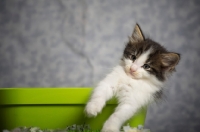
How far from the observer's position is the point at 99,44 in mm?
2662

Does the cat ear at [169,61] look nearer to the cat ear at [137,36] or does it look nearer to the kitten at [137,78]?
the kitten at [137,78]

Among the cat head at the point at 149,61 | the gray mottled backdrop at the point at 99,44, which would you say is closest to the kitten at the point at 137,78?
the cat head at the point at 149,61

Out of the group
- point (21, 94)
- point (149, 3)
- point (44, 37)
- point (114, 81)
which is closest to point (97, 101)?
point (114, 81)

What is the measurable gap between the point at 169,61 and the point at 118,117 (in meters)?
0.58

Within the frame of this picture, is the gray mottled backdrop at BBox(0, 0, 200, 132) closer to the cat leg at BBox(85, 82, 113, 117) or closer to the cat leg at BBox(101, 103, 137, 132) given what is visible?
the cat leg at BBox(85, 82, 113, 117)

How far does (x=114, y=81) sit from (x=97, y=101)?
0.28 metres

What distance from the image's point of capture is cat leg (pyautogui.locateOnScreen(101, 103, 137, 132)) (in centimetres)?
152

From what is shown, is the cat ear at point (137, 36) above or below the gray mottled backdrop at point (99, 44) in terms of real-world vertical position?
below

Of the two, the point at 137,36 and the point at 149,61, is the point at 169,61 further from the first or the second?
the point at 137,36

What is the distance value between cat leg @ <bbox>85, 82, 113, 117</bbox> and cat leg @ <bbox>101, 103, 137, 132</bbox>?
0.10m

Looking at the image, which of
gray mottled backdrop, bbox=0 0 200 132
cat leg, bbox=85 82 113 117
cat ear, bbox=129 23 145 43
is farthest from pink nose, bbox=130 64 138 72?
gray mottled backdrop, bbox=0 0 200 132

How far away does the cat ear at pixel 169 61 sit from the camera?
1.78 m

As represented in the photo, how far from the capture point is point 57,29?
263cm

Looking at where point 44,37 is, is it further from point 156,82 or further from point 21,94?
point 156,82
